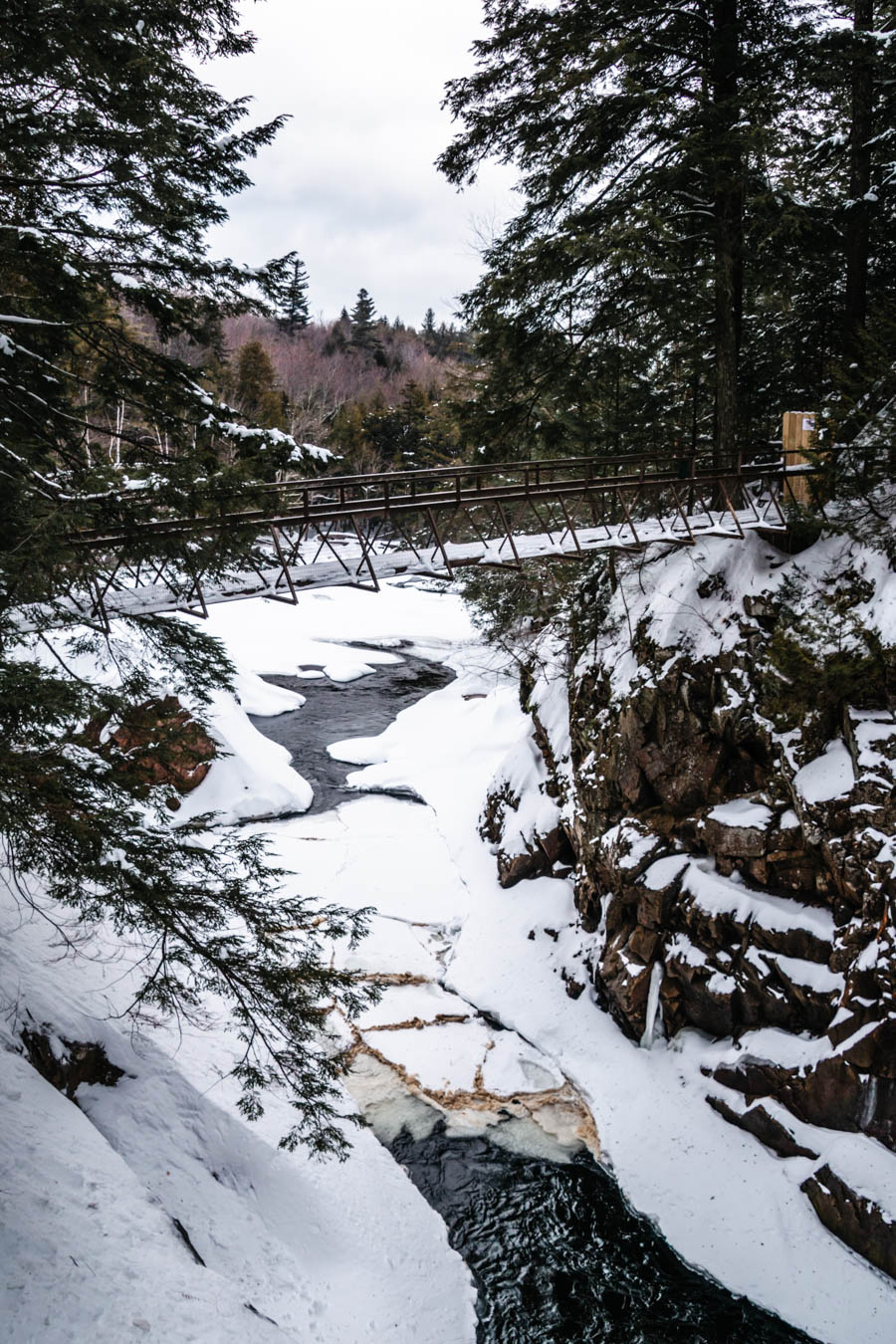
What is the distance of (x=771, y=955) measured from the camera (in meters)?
8.20

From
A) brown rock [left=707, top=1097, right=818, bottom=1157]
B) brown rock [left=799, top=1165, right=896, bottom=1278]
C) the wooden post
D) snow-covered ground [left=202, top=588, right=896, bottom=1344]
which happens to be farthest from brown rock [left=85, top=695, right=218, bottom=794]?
the wooden post

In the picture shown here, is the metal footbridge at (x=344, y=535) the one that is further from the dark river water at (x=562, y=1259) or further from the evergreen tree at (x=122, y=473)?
the dark river water at (x=562, y=1259)

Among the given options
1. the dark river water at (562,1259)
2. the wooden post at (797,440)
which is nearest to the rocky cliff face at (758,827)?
the dark river water at (562,1259)

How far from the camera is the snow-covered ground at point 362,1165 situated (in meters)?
5.21

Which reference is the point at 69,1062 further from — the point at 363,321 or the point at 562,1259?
the point at 363,321

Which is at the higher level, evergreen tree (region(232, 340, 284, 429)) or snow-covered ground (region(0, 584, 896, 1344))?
evergreen tree (region(232, 340, 284, 429))

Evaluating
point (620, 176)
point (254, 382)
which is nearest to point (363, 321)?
point (254, 382)

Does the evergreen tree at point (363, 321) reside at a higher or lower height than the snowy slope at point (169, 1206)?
higher

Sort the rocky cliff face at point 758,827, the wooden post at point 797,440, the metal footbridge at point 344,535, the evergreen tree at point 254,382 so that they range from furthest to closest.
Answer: the evergreen tree at point 254,382
the wooden post at point 797,440
the rocky cliff face at point 758,827
the metal footbridge at point 344,535

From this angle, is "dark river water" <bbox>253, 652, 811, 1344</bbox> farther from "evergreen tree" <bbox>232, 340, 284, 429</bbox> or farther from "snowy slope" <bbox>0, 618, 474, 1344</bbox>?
"evergreen tree" <bbox>232, 340, 284, 429</bbox>

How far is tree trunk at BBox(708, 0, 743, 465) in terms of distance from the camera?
10.3 meters

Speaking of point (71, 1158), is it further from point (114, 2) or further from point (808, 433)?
point (808, 433)

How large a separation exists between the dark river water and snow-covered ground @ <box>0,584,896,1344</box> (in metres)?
0.21

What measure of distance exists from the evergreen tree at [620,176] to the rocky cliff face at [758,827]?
11.1 feet
